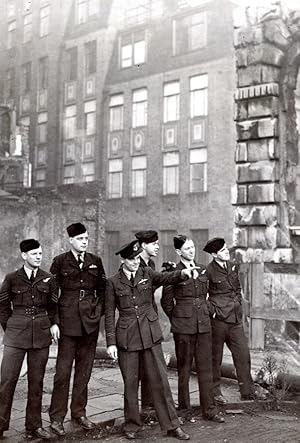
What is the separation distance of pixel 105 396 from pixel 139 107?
22.2m

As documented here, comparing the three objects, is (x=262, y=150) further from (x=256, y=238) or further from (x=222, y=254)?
(x=222, y=254)

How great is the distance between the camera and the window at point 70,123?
3131 centimetres

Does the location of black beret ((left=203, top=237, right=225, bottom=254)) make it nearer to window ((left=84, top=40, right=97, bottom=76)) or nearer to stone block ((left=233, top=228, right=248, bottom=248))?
stone block ((left=233, top=228, right=248, bottom=248))

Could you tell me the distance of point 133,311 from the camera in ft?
20.4

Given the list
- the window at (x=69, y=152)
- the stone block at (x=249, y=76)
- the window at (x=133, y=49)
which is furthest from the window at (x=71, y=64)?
the stone block at (x=249, y=76)

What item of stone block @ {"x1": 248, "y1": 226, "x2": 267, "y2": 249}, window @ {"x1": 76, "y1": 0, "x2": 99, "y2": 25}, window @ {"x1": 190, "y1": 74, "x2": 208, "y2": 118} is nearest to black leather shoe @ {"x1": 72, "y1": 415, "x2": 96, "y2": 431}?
stone block @ {"x1": 248, "y1": 226, "x2": 267, "y2": 249}

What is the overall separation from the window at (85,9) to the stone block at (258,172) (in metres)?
20.9

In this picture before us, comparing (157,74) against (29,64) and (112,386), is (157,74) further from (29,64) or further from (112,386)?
(112,386)

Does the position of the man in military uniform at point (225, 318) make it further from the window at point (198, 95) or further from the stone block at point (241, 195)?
the window at point (198, 95)

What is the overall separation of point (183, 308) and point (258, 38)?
669 centimetres

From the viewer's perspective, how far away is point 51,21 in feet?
104

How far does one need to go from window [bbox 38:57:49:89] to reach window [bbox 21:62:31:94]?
851 mm

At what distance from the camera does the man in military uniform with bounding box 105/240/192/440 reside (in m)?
6.02

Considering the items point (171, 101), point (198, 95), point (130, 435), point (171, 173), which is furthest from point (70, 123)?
point (130, 435)
